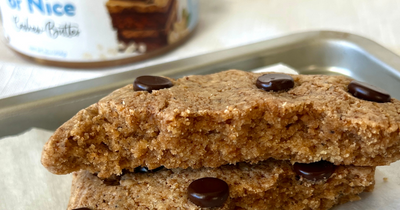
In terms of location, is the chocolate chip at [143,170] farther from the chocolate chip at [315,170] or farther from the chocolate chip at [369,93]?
the chocolate chip at [369,93]

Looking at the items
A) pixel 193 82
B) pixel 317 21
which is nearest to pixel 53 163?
pixel 193 82

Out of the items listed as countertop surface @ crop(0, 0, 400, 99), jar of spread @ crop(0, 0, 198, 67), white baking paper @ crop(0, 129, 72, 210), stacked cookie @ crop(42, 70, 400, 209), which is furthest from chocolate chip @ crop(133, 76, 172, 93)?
countertop surface @ crop(0, 0, 400, 99)

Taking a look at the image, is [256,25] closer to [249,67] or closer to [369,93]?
[249,67]

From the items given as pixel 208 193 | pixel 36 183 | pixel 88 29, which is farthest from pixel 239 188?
pixel 88 29

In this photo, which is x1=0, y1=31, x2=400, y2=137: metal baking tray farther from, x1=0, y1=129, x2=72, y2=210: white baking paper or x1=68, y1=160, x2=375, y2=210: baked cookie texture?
x1=68, y1=160, x2=375, y2=210: baked cookie texture

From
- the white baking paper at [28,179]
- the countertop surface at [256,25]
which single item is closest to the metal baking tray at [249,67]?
the white baking paper at [28,179]

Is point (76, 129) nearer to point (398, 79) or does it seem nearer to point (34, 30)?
point (34, 30)
